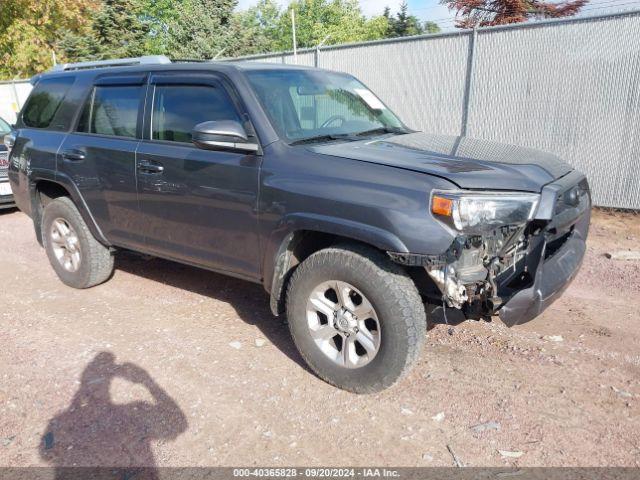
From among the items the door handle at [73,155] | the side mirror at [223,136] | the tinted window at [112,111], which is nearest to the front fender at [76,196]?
the door handle at [73,155]

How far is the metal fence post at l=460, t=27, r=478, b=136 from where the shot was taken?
830 cm

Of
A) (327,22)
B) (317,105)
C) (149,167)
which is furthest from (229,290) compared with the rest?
(327,22)

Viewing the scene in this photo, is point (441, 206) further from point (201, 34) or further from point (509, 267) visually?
point (201, 34)

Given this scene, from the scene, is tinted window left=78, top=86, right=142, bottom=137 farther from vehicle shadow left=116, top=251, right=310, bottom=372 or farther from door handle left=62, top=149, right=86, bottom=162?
vehicle shadow left=116, top=251, right=310, bottom=372

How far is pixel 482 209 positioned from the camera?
281cm

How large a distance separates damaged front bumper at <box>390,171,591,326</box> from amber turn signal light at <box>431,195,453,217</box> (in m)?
0.15

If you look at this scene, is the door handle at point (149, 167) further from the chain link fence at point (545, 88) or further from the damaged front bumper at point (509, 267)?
the chain link fence at point (545, 88)

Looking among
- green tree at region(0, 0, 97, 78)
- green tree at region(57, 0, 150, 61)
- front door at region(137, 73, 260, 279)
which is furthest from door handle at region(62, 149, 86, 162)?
green tree at region(57, 0, 150, 61)

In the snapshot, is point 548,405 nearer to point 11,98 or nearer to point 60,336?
point 60,336

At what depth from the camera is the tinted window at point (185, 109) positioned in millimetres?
3699

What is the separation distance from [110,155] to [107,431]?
7.44 ft

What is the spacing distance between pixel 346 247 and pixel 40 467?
196 centimetres

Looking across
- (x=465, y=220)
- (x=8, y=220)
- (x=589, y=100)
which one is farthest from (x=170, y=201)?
(x=589, y=100)

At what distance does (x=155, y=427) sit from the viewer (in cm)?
297
